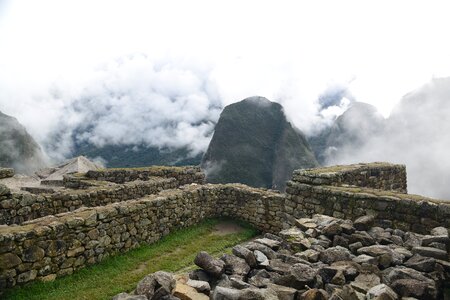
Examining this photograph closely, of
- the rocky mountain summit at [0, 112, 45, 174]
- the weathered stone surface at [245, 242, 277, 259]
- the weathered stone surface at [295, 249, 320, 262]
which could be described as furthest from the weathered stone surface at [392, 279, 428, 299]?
the rocky mountain summit at [0, 112, 45, 174]

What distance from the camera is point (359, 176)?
1442 centimetres

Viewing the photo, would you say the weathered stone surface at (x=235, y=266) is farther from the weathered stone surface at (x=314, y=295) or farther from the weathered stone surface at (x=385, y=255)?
the weathered stone surface at (x=385, y=255)

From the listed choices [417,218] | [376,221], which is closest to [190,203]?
[376,221]

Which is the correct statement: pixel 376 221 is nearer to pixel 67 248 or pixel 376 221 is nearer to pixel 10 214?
pixel 67 248

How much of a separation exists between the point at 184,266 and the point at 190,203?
4.67m

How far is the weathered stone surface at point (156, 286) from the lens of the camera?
4219 mm

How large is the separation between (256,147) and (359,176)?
80417 mm

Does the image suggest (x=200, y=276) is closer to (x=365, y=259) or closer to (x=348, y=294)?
(x=348, y=294)

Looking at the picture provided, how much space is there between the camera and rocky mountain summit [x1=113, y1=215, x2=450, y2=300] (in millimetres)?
4188

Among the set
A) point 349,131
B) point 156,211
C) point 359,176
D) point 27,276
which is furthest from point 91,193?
point 349,131

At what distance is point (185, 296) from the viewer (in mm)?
4293

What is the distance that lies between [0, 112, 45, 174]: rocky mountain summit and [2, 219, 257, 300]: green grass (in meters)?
57.1

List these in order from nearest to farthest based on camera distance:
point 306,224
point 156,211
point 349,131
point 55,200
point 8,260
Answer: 1. point 306,224
2. point 8,260
3. point 156,211
4. point 55,200
5. point 349,131

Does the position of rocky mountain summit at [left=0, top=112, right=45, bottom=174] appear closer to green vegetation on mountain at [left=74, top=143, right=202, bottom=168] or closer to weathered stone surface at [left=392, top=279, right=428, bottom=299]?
green vegetation on mountain at [left=74, top=143, right=202, bottom=168]
